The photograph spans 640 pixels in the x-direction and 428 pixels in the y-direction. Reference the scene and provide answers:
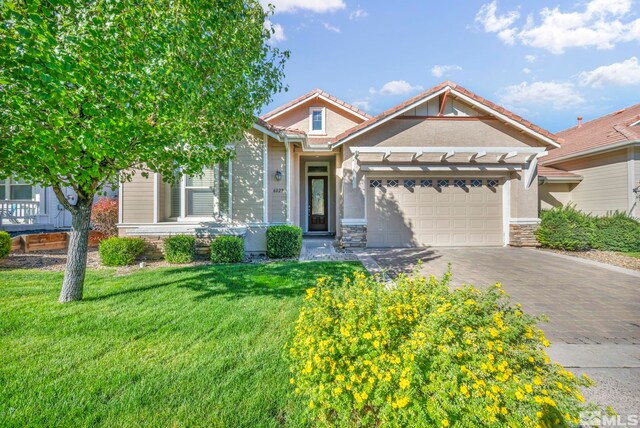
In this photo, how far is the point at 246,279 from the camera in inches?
226

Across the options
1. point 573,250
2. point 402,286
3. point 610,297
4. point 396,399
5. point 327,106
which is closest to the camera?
point 396,399

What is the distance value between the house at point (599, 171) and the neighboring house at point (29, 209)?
1908 cm

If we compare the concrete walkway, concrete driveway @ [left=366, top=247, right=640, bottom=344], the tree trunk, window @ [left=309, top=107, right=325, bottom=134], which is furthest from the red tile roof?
the tree trunk

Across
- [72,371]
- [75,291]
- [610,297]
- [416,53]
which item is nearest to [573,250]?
[610,297]

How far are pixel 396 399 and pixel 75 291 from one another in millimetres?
5352

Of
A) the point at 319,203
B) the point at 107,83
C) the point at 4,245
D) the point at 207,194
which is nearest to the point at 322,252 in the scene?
the point at 207,194

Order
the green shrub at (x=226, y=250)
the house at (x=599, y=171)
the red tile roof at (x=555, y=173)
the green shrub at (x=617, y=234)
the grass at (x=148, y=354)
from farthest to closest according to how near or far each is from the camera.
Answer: the red tile roof at (x=555, y=173) → the house at (x=599, y=171) → the green shrub at (x=617, y=234) → the green shrub at (x=226, y=250) → the grass at (x=148, y=354)

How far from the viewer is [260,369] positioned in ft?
9.02

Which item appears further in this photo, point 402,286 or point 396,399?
point 402,286

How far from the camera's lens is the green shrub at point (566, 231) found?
9039 millimetres

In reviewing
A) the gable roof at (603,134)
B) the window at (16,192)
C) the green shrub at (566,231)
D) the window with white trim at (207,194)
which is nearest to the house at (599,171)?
the gable roof at (603,134)

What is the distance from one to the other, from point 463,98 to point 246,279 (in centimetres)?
918

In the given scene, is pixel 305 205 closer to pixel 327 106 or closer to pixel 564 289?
pixel 327 106
